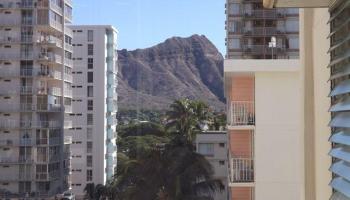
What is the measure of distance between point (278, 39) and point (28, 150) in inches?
957

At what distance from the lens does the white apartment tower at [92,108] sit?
68312 millimetres

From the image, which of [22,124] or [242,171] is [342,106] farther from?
[22,124]

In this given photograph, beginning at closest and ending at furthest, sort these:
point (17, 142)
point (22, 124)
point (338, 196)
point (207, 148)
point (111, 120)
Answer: point (338, 196), point (207, 148), point (17, 142), point (22, 124), point (111, 120)

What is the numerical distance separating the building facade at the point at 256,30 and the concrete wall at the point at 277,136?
39319 millimetres

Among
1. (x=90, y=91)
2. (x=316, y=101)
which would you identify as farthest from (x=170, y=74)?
(x=316, y=101)

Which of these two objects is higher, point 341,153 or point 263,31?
point 263,31

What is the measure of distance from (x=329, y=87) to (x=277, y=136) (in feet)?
48.8

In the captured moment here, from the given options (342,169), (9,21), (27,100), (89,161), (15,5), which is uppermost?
(15,5)

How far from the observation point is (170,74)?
493 ft

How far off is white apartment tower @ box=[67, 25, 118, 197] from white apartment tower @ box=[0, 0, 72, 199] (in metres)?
12.7

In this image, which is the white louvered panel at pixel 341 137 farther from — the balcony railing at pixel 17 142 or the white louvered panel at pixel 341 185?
the balcony railing at pixel 17 142

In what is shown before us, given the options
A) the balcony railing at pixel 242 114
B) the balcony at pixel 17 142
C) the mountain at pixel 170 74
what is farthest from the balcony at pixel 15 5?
the mountain at pixel 170 74

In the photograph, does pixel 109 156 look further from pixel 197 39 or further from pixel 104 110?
pixel 197 39

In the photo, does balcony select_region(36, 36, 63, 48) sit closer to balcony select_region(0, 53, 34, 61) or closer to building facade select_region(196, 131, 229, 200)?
balcony select_region(0, 53, 34, 61)
